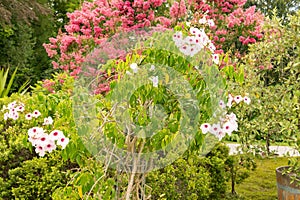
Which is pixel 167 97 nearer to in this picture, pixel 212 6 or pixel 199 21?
pixel 199 21

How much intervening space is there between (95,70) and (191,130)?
615mm

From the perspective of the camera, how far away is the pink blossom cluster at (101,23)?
559 cm

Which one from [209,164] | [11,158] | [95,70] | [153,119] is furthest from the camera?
[209,164]

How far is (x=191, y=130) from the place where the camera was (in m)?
2.14

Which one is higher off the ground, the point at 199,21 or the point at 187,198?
the point at 199,21

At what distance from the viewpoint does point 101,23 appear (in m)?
6.07

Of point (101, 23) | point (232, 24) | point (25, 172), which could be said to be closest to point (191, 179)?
point (25, 172)

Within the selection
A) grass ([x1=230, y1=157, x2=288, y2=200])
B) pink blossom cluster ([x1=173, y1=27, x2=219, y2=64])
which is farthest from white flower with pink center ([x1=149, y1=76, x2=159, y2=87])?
grass ([x1=230, y1=157, x2=288, y2=200])

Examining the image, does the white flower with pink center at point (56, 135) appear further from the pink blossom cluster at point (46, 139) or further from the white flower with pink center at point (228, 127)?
the white flower with pink center at point (228, 127)

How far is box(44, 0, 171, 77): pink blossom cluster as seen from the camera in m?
5.59

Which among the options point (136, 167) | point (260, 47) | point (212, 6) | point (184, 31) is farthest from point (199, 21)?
point (212, 6)

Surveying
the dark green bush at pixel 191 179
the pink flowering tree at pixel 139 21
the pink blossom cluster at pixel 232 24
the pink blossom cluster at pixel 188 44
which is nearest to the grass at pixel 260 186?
the dark green bush at pixel 191 179

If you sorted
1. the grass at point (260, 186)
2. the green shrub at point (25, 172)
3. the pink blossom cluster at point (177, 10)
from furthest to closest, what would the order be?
the pink blossom cluster at point (177, 10) < the grass at point (260, 186) < the green shrub at point (25, 172)

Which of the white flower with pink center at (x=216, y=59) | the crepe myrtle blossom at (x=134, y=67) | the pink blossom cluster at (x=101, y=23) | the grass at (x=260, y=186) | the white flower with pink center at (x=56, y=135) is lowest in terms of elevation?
the grass at (x=260, y=186)
